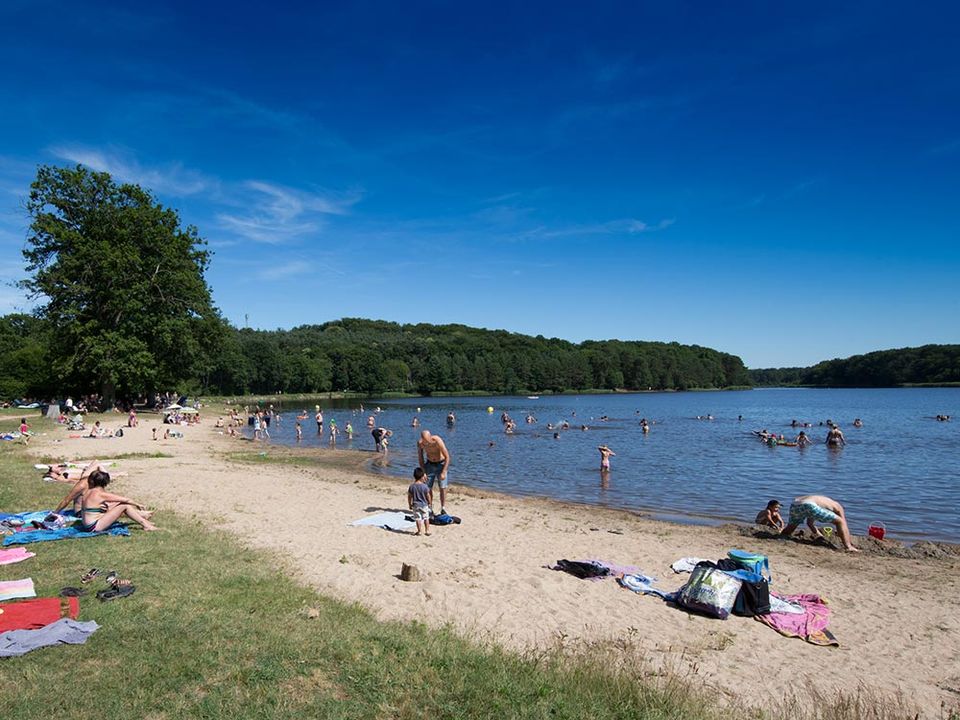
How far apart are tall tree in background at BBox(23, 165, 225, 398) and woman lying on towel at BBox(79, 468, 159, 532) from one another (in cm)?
3447

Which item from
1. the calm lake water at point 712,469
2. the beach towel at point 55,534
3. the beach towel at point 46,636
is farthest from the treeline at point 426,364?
the beach towel at point 46,636

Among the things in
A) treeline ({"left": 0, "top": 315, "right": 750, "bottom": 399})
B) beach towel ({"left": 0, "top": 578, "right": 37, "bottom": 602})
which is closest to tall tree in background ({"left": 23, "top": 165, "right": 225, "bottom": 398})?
treeline ({"left": 0, "top": 315, "right": 750, "bottom": 399})

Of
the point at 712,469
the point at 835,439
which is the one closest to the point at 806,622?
the point at 712,469

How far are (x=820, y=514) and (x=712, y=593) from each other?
6.00m

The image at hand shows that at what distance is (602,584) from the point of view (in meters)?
9.39

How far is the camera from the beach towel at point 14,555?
7.96m

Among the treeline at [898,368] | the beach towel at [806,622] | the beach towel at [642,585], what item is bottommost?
the beach towel at [806,622]

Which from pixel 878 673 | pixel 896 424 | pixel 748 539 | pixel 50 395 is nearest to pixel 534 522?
pixel 748 539

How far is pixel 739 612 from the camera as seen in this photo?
8.25 m

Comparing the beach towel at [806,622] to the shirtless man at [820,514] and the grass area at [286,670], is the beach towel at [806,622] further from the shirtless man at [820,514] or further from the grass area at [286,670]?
the shirtless man at [820,514]

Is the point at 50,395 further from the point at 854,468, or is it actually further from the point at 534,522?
the point at 854,468

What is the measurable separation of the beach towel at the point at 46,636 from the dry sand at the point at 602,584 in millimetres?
2784

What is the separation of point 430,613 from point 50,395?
57310 mm

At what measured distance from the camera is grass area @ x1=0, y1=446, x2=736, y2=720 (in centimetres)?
455
